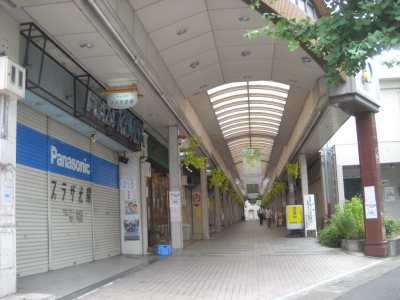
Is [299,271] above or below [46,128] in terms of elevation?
below

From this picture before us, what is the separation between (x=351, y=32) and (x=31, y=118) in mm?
6621

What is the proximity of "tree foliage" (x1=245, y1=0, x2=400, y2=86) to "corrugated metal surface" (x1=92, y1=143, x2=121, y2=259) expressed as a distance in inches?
324

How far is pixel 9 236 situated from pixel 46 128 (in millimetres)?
4003

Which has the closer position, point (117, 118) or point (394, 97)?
point (117, 118)

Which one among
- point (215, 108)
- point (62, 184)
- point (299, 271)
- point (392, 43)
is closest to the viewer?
point (392, 43)

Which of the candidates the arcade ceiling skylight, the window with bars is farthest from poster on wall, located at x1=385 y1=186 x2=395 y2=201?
the window with bars

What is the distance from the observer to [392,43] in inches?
204

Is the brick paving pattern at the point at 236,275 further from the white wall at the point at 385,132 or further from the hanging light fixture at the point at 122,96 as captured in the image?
the white wall at the point at 385,132

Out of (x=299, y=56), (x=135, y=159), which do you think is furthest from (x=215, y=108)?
(x=299, y=56)

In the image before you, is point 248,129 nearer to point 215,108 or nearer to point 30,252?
point 215,108

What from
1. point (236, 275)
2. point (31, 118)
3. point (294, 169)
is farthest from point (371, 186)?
point (294, 169)

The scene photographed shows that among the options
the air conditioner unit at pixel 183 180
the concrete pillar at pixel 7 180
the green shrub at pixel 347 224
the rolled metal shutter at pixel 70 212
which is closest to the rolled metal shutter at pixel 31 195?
the rolled metal shutter at pixel 70 212

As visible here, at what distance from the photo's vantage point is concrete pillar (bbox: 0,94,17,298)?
21.1 feet

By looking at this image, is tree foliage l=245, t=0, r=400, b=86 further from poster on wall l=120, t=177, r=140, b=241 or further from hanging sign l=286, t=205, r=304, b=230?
hanging sign l=286, t=205, r=304, b=230
